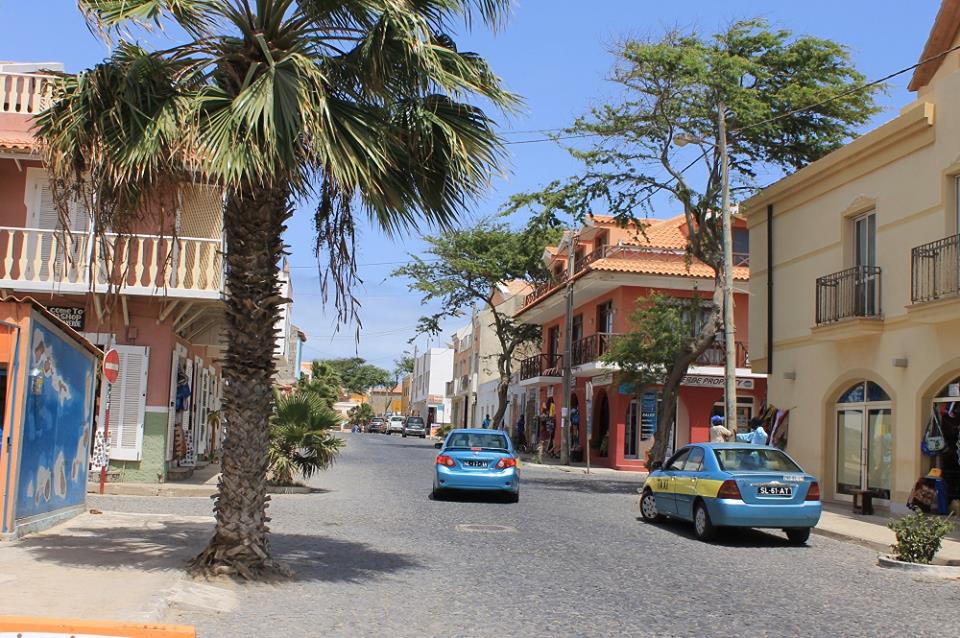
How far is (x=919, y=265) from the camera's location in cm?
1772

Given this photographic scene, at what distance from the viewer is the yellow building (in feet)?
57.2

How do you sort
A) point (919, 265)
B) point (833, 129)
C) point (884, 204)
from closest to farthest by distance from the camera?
1. point (919, 265)
2. point (884, 204)
3. point (833, 129)

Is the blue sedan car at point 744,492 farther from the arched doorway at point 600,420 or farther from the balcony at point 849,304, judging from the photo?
the arched doorway at point 600,420

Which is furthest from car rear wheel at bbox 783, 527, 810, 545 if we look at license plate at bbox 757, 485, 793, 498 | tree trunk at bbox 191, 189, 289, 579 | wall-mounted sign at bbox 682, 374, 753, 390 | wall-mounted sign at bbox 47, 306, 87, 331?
wall-mounted sign at bbox 682, 374, 753, 390

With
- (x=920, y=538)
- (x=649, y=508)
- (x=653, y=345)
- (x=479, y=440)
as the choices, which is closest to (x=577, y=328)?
(x=653, y=345)

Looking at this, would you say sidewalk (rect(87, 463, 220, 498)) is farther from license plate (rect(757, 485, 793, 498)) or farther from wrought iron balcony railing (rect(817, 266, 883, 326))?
wrought iron balcony railing (rect(817, 266, 883, 326))

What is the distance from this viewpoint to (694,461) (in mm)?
15312

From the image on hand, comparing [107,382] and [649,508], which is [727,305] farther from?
[107,382]

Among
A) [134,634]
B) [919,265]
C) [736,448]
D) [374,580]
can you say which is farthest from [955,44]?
[134,634]

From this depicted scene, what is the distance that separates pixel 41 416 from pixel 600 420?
103 ft

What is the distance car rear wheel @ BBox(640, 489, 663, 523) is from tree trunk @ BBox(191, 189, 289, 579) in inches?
333

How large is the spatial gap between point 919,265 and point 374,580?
12.4m

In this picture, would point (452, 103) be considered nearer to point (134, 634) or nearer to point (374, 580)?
point (374, 580)

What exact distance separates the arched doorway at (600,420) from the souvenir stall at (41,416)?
2830 cm
